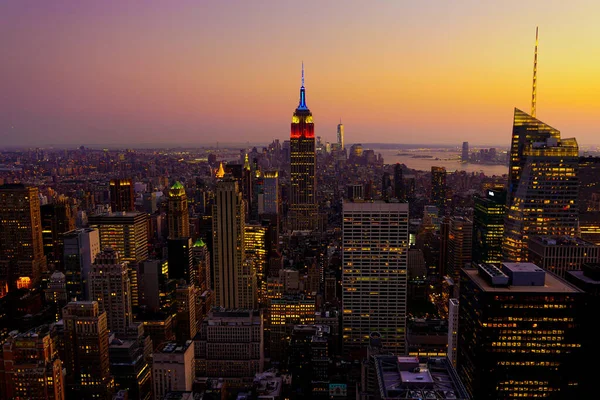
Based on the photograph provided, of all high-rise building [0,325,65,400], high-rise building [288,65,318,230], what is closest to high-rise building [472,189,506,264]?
high-rise building [0,325,65,400]

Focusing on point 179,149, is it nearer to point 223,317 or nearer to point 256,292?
point 256,292

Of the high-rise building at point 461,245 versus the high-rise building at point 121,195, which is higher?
the high-rise building at point 121,195

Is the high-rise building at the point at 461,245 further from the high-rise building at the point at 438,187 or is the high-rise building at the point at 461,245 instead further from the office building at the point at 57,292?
the office building at the point at 57,292

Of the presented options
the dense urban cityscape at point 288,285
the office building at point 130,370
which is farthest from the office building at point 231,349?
the office building at point 130,370

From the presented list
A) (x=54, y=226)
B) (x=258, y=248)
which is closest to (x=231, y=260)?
(x=258, y=248)

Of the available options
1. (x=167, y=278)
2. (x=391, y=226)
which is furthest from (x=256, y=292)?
(x=391, y=226)

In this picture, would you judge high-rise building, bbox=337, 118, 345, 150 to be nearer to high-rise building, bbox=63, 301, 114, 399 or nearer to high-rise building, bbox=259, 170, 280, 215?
high-rise building, bbox=259, 170, 280, 215
